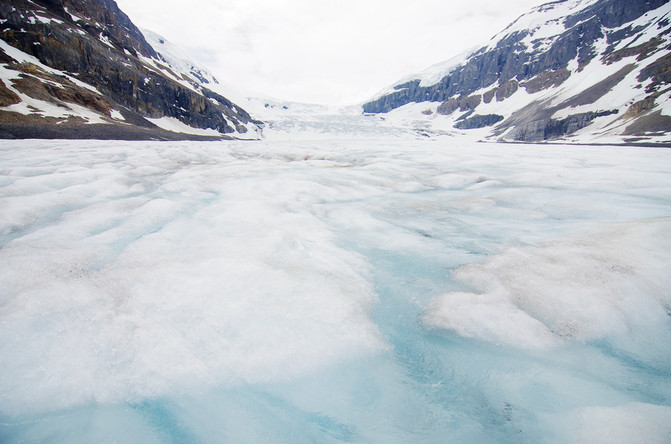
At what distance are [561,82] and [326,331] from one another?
135 meters

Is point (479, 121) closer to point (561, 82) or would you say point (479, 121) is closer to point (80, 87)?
point (561, 82)

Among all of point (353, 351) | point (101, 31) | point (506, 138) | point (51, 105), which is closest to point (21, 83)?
point (51, 105)

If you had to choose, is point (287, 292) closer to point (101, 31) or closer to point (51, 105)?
point (51, 105)

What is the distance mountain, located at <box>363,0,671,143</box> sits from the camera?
56431mm

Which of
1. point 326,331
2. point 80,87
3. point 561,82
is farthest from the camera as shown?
point 561,82

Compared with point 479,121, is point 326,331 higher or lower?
lower

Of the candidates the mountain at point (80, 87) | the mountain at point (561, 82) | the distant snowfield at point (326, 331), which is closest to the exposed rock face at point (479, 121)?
the mountain at point (561, 82)

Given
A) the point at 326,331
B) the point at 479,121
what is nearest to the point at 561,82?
the point at 479,121

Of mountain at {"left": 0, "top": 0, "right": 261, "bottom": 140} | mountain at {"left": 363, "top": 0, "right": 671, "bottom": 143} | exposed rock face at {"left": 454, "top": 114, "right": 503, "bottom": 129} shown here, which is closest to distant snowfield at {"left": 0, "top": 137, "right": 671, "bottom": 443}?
mountain at {"left": 0, "top": 0, "right": 261, "bottom": 140}

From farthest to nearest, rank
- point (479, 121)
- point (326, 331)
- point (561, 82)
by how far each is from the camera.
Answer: point (479, 121), point (561, 82), point (326, 331)

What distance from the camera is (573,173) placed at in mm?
9164

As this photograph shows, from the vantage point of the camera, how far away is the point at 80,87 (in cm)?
3653

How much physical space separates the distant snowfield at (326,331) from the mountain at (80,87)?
2445 cm

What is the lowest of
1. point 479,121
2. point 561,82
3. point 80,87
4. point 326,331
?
point 326,331
